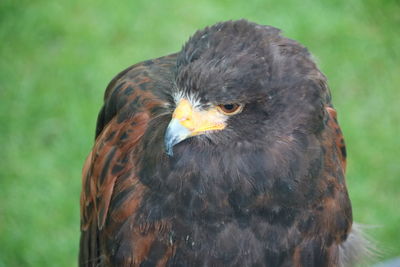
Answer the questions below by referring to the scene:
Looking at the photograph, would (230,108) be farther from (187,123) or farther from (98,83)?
(98,83)

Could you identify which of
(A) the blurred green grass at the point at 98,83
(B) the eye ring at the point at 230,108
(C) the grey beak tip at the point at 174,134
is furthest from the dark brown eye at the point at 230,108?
(A) the blurred green grass at the point at 98,83

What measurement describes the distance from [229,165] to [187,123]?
0.89 ft

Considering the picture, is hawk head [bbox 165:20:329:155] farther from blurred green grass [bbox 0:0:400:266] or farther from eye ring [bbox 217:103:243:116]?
blurred green grass [bbox 0:0:400:266]

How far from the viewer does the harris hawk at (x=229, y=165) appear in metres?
2.59

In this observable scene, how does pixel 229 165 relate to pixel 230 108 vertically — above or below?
below

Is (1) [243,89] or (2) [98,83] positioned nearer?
(1) [243,89]

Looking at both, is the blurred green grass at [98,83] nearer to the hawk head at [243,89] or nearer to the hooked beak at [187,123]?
the hawk head at [243,89]

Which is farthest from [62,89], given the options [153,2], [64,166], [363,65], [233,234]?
[233,234]

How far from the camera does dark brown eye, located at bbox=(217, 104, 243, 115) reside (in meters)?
2.57

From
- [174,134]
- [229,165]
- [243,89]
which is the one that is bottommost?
[229,165]

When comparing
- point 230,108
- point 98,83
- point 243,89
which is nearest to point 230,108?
point 230,108

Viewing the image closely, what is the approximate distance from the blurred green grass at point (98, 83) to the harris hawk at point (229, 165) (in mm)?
2251

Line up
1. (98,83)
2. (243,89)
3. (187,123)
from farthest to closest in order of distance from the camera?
1. (98,83)
2. (187,123)
3. (243,89)

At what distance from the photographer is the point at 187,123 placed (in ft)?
8.63
